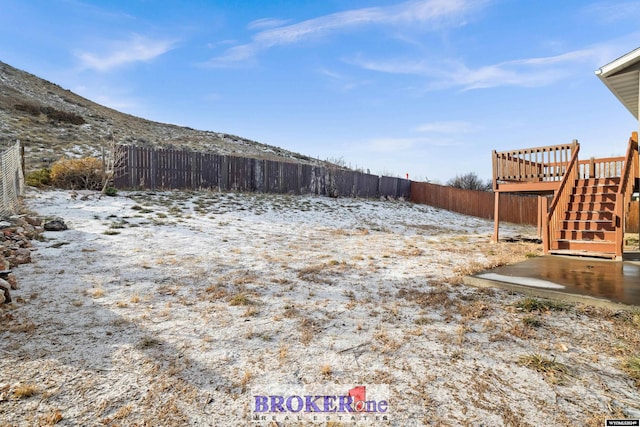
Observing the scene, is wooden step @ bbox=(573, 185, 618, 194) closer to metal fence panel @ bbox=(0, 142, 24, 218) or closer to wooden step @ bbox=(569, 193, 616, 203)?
wooden step @ bbox=(569, 193, 616, 203)

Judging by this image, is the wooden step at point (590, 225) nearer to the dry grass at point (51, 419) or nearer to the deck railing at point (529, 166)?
the deck railing at point (529, 166)

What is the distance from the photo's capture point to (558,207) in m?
5.68

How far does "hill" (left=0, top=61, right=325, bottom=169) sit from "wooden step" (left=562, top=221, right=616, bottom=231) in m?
16.3

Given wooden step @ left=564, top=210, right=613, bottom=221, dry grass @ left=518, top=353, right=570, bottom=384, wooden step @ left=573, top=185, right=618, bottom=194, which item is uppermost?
wooden step @ left=573, top=185, right=618, bottom=194

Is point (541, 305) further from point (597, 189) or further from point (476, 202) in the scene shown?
point (476, 202)

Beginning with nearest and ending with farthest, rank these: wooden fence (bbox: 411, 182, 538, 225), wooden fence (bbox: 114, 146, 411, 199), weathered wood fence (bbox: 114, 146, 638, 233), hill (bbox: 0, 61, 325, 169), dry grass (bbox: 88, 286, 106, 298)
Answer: dry grass (bbox: 88, 286, 106, 298)
wooden fence (bbox: 114, 146, 411, 199)
weathered wood fence (bbox: 114, 146, 638, 233)
hill (bbox: 0, 61, 325, 169)
wooden fence (bbox: 411, 182, 538, 225)

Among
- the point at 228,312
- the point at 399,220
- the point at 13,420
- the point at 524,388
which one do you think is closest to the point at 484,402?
the point at 524,388

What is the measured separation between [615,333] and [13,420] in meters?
3.80

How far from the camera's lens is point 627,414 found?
1.50m

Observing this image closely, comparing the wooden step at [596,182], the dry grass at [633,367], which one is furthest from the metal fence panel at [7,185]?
the wooden step at [596,182]

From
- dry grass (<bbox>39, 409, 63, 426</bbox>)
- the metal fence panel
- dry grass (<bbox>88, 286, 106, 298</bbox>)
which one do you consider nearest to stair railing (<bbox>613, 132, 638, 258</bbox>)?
dry grass (<bbox>39, 409, 63, 426</bbox>)

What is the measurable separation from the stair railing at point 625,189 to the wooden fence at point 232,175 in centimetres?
1136

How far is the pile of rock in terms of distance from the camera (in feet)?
10.4

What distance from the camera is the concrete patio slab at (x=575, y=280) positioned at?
2.97 metres
